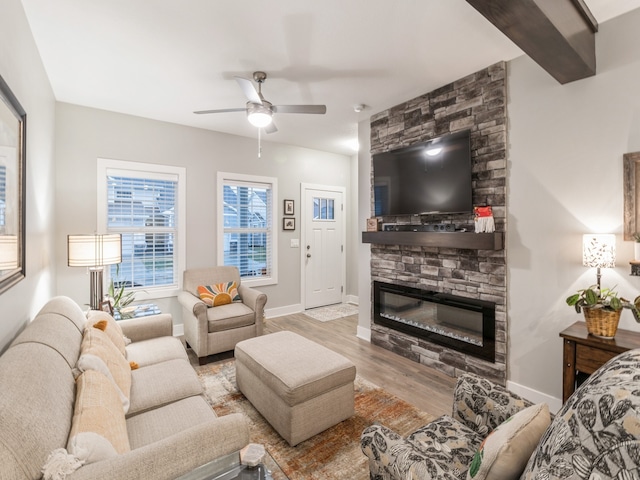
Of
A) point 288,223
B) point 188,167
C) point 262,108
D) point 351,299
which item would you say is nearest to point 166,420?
point 262,108

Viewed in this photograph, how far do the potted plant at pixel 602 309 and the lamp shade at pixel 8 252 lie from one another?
313 cm

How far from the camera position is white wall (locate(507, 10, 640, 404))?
2.10 metres

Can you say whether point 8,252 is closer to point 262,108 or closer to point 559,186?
point 262,108

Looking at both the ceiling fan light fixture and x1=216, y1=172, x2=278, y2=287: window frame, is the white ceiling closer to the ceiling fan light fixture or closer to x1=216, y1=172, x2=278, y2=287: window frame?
the ceiling fan light fixture

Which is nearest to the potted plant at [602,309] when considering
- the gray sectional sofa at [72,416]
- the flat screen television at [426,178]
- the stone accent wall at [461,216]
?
the stone accent wall at [461,216]

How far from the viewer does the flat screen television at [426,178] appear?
2854 mm

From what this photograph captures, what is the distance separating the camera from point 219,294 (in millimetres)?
3707

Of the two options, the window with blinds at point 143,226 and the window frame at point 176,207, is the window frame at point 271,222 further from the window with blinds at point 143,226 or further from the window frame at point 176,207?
the window with blinds at point 143,226

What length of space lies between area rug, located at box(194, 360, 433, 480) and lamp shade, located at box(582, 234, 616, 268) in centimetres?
156

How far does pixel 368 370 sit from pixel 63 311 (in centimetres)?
255

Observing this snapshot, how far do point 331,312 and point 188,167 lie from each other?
3.15m

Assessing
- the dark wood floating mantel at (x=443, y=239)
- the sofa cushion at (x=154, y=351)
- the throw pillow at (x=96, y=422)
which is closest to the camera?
the throw pillow at (x=96, y=422)

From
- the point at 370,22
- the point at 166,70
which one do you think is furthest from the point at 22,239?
the point at 370,22

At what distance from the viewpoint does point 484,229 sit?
2.66 meters
